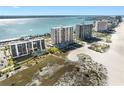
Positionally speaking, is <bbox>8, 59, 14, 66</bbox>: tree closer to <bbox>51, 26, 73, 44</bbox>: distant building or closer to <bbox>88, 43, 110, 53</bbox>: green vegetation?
<bbox>51, 26, 73, 44</bbox>: distant building

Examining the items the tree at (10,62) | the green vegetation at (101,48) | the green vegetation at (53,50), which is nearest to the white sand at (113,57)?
the green vegetation at (101,48)

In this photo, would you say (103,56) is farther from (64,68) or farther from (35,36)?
(35,36)

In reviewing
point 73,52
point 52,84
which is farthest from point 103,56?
point 52,84

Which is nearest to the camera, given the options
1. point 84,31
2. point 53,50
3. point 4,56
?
point 4,56

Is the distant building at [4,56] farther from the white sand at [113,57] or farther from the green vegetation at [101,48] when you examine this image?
the green vegetation at [101,48]

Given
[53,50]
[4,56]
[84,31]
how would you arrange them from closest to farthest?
[4,56] < [53,50] < [84,31]

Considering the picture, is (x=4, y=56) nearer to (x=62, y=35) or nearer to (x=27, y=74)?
(x=27, y=74)

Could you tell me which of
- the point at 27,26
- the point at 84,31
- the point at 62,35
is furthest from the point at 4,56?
the point at 84,31

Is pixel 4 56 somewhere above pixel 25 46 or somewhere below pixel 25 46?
below
